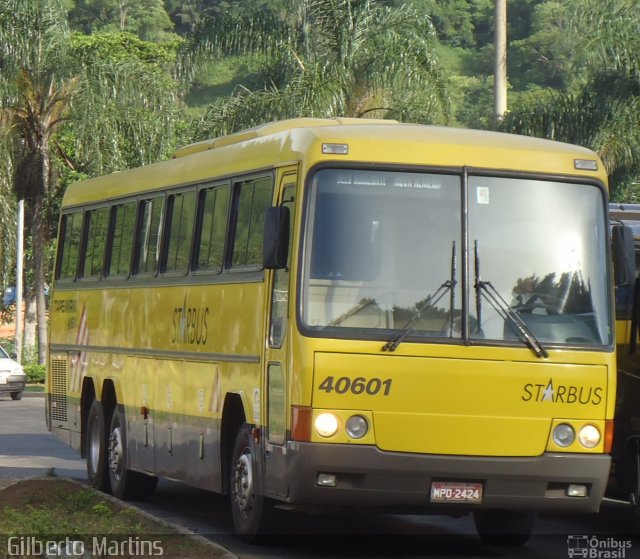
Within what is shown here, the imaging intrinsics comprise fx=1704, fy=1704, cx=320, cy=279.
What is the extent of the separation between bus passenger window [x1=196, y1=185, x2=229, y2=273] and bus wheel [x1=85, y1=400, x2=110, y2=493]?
3471 mm

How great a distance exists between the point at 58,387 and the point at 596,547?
830 cm

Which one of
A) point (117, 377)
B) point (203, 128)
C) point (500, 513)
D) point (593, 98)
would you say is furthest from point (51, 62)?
point (500, 513)

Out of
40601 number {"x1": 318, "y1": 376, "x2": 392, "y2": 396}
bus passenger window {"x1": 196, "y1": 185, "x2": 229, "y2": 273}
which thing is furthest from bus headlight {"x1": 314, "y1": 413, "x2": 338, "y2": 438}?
bus passenger window {"x1": 196, "y1": 185, "x2": 229, "y2": 273}

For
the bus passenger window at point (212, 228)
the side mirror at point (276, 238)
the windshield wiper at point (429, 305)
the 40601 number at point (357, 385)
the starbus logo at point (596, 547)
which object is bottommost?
the starbus logo at point (596, 547)

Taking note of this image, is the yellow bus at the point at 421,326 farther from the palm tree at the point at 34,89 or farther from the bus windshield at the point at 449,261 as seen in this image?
the palm tree at the point at 34,89

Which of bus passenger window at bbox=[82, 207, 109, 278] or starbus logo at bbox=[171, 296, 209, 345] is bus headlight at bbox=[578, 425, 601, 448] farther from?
bus passenger window at bbox=[82, 207, 109, 278]

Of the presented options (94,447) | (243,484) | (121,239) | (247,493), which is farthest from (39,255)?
(247,493)

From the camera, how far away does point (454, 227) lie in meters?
11.9

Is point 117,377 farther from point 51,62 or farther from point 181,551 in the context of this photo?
point 51,62

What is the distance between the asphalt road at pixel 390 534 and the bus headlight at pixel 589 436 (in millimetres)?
1155

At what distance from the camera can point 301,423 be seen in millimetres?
11484

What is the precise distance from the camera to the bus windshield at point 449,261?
11.7m

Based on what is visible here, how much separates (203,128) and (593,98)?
24.6 feet

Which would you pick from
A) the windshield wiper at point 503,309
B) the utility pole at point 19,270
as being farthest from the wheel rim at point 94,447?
the utility pole at point 19,270
